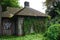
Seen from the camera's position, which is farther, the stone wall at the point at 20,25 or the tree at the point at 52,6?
the tree at the point at 52,6

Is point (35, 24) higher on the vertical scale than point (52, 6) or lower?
lower

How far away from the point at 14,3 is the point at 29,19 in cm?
2022

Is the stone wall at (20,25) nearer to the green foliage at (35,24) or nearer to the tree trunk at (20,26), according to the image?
the tree trunk at (20,26)

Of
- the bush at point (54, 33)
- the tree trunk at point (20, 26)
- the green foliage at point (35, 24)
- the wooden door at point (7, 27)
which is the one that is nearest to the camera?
the bush at point (54, 33)

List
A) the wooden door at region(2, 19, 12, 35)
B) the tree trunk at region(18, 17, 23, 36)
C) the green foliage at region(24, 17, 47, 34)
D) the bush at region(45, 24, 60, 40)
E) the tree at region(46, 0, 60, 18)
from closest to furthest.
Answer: the bush at region(45, 24, 60, 40) < the tree trunk at region(18, 17, 23, 36) < the green foliage at region(24, 17, 47, 34) < the wooden door at region(2, 19, 12, 35) < the tree at region(46, 0, 60, 18)

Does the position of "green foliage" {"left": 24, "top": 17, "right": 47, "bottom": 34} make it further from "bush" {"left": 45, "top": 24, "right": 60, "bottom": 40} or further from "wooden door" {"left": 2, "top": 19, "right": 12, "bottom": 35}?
"bush" {"left": 45, "top": 24, "right": 60, "bottom": 40}

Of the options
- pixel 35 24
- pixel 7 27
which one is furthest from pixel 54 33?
pixel 7 27

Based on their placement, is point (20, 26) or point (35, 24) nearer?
point (20, 26)

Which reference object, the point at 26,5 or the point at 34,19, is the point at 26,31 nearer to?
the point at 34,19

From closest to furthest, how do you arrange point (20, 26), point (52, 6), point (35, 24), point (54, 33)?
point (54, 33), point (20, 26), point (35, 24), point (52, 6)

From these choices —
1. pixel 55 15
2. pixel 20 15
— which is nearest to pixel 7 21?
pixel 20 15

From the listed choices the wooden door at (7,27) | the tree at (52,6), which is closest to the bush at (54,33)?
the wooden door at (7,27)

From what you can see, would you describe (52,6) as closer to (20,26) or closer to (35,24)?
(35,24)

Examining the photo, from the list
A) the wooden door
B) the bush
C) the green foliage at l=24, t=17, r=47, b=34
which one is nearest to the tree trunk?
the green foliage at l=24, t=17, r=47, b=34
